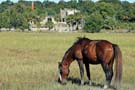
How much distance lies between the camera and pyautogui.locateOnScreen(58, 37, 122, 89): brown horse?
12128 millimetres

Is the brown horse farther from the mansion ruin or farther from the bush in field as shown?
the mansion ruin

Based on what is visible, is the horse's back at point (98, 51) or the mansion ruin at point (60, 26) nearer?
the horse's back at point (98, 51)

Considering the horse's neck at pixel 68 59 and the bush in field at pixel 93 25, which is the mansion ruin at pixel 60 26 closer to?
the bush in field at pixel 93 25

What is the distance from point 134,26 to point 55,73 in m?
103

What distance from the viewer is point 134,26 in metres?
118

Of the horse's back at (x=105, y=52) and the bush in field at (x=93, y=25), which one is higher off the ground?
the horse's back at (x=105, y=52)

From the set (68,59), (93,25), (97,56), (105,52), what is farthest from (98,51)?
(93,25)

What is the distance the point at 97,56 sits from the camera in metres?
12.5

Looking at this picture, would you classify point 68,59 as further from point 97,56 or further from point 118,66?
point 118,66

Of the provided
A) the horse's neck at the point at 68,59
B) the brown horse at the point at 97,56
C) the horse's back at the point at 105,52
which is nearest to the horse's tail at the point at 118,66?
the brown horse at the point at 97,56

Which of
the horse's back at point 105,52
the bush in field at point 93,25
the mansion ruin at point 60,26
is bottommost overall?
the mansion ruin at point 60,26

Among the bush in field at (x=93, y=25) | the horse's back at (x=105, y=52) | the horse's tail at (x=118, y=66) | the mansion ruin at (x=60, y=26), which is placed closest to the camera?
the horse's tail at (x=118, y=66)

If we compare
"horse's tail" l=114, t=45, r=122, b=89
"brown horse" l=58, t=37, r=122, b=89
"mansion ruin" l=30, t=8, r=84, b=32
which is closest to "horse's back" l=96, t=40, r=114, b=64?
"brown horse" l=58, t=37, r=122, b=89

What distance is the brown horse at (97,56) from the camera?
12.1 metres
